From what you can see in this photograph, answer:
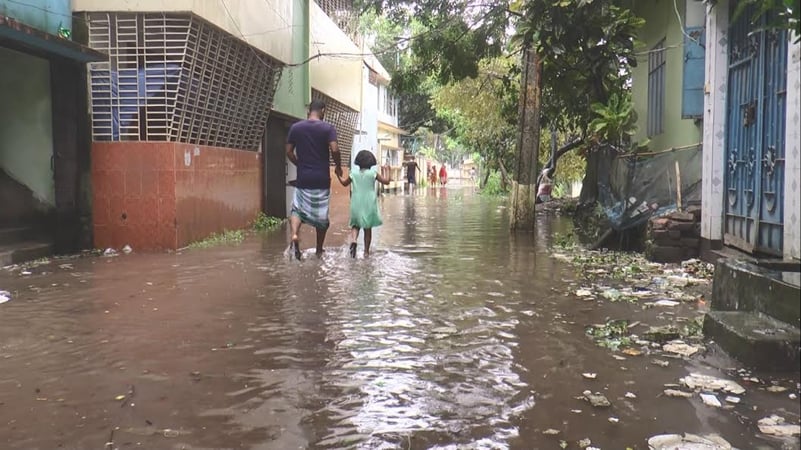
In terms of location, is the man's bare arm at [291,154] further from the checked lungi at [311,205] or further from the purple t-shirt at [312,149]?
the checked lungi at [311,205]

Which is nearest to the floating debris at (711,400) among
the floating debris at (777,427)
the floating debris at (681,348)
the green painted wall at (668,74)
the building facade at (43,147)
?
the floating debris at (777,427)

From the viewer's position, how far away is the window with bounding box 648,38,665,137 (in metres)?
11.6

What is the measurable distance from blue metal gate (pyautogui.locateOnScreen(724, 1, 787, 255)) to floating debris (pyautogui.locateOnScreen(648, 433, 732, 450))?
370 centimetres

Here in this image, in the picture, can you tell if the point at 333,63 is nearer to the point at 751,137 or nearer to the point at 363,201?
the point at 363,201

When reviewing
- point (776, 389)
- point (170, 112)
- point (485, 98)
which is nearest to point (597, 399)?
point (776, 389)

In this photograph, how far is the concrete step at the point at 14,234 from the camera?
347 inches

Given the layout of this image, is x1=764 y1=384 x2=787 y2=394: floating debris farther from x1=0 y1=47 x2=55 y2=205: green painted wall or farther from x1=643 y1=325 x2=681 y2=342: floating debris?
x1=0 y1=47 x2=55 y2=205: green painted wall

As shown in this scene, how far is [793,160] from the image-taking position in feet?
18.2

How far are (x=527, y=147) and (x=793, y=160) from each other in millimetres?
6876

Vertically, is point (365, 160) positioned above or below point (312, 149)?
below

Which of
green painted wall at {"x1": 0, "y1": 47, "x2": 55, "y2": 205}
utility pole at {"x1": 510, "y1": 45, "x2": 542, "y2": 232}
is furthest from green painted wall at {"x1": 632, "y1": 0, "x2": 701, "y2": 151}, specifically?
green painted wall at {"x1": 0, "y1": 47, "x2": 55, "y2": 205}

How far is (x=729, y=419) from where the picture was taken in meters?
3.25

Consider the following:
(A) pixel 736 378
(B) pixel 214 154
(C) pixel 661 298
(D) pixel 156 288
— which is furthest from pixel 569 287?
(B) pixel 214 154

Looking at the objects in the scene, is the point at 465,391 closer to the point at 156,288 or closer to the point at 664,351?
the point at 664,351
